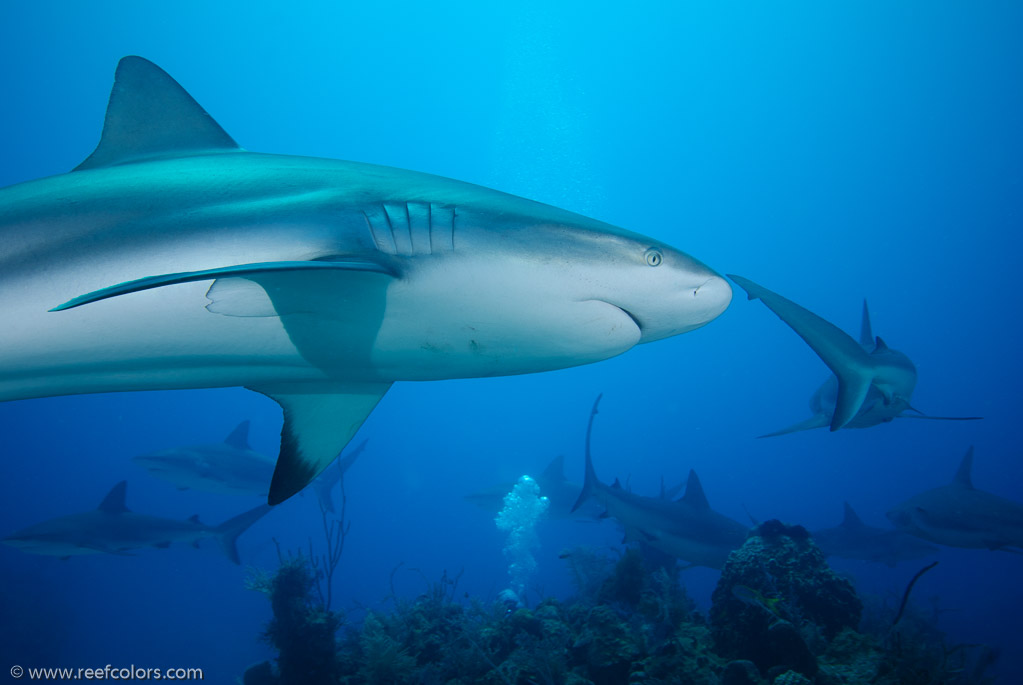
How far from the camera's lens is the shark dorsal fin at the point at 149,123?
8.20 feet

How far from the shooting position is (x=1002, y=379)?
84250mm

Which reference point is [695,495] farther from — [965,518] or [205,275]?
[205,275]

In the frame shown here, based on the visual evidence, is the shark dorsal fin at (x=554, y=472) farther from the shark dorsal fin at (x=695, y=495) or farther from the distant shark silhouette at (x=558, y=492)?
the shark dorsal fin at (x=695, y=495)

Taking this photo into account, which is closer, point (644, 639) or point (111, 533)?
point (644, 639)

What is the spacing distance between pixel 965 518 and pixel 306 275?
12546 millimetres

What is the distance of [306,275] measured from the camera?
5.56 ft

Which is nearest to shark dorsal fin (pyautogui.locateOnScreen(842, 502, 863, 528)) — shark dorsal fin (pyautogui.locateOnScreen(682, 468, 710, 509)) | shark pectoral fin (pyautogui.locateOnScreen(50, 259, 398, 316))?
shark dorsal fin (pyautogui.locateOnScreen(682, 468, 710, 509))

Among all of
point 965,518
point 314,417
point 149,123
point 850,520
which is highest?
point 149,123

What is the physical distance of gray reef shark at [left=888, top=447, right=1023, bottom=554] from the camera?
28.7ft

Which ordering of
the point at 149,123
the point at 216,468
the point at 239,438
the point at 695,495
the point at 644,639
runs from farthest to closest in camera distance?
the point at 239,438
the point at 216,468
the point at 695,495
the point at 644,639
the point at 149,123

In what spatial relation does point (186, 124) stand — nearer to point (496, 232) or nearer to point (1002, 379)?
point (496, 232)

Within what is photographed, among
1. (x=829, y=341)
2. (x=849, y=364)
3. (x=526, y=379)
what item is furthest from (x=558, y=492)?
(x=526, y=379)

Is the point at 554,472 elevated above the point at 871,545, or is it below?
above

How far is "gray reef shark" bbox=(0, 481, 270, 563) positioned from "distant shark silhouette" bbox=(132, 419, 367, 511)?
1.95 metres
